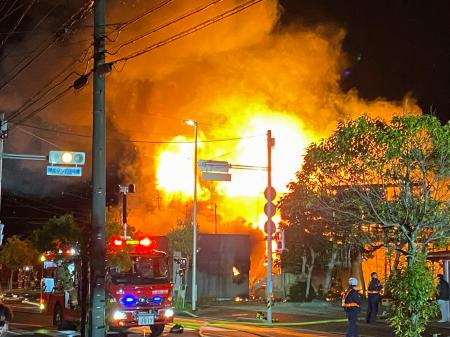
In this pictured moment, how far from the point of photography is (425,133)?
11.8 m

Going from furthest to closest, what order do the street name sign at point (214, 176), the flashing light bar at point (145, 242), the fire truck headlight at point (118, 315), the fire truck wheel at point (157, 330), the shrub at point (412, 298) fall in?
1. the street name sign at point (214, 176)
2. the fire truck wheel at point (157, 330)
3. the flashing light bar at point (145, 242)
4. the fire truck headlight at point (118, 315)
5. the shrub at point (412, 298)

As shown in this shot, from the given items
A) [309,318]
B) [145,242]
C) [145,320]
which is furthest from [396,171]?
[309,318]

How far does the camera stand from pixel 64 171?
664 inches

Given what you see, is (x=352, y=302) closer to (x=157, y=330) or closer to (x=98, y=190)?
(x=157, y=330)

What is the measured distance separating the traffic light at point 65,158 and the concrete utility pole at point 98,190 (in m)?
5.53

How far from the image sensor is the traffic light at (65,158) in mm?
16922

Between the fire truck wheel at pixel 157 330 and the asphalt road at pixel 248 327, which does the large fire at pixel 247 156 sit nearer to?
the asphalt road at pixel 248 327

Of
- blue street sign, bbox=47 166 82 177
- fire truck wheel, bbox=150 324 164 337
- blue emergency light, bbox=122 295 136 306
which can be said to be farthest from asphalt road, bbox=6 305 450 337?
blue street sign, bbox=47 166 82 177

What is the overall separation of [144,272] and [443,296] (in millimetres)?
9337

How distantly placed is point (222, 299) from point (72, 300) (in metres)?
18.1

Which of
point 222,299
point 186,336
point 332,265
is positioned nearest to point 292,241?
point 332,265

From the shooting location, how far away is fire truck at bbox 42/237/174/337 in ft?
49.2

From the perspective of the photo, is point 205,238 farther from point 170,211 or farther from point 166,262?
point 166,262

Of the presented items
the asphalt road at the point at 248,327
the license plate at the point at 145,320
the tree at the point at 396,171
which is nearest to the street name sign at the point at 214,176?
the asphalt road at the point at 248,327
